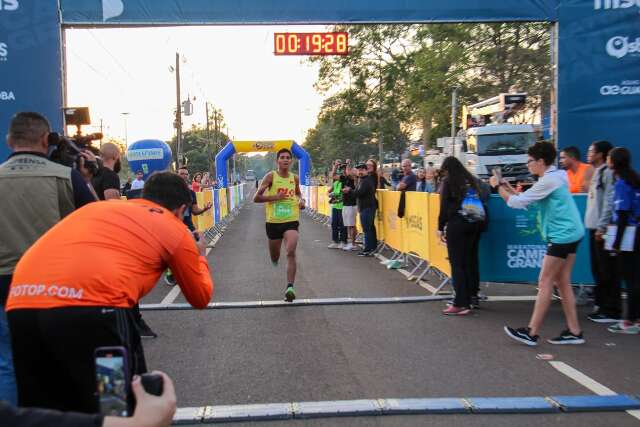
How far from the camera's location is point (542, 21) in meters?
10.1

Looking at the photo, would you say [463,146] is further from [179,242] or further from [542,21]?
[179,242]

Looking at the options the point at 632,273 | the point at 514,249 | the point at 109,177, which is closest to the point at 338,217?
the point at 514,249

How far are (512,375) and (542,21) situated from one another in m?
6.79

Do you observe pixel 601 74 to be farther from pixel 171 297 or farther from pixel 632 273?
pixel 171 297

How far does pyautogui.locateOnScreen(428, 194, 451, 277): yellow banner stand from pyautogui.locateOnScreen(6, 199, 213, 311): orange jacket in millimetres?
6710

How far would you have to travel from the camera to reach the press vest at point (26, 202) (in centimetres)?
341

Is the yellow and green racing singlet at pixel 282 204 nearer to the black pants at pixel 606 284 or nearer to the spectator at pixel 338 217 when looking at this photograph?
the black pants at pixel 606 284

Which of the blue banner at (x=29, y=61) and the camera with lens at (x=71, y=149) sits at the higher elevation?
the blue banner at (x=29, y=61)

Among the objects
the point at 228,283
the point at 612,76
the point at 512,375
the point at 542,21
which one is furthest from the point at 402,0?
the point at 512,375

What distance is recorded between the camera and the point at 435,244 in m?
9.45

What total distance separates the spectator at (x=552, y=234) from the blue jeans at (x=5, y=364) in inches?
175

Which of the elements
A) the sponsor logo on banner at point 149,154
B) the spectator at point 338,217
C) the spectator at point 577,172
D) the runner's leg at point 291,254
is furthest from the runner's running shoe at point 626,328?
the spectator at point 338,217

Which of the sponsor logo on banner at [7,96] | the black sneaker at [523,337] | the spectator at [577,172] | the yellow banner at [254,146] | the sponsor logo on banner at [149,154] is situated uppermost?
the yellow banner at [254,146]

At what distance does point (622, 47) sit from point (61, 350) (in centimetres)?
968
